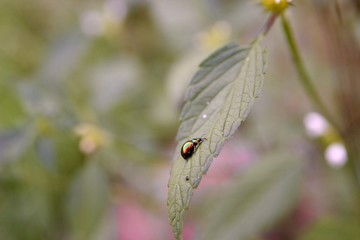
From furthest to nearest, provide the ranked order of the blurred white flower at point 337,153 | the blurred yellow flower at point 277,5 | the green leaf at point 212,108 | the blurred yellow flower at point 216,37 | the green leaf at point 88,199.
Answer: the blurred yellow flower at point 216,37 → the green leaf at point 88,199 → the blurred white flower at point 337,153 → the blurred yellow flower at point 277,5 → the green leaf at point 212,108

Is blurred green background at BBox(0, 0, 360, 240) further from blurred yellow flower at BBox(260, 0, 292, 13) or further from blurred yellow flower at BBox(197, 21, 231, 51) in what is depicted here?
blurred yellow flower at BBox(260, 0, 292, 13)

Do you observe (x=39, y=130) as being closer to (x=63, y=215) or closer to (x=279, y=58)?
(x=63, y=215)

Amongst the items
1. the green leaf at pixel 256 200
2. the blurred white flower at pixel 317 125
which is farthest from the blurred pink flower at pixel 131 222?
the blurred white flower at pixel 317 125

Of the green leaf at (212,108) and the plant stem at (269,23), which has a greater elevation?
the plant stem at (269,23)

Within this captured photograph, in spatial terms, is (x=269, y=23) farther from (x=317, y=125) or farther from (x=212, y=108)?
(x=317, y=125)

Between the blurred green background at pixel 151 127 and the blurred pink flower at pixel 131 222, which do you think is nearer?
the blurred green background at pixel 151 127

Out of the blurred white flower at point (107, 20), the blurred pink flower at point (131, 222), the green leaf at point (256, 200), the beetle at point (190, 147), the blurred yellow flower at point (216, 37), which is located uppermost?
the blurred white flower at point (107, 20)

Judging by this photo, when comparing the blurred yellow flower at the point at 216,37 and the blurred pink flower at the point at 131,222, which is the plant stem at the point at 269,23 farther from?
the blurred pink flower at the point at 131,222

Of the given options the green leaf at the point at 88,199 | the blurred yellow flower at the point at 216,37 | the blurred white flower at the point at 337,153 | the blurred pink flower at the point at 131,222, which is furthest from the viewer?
the blurred pink flower at the point at 131,222

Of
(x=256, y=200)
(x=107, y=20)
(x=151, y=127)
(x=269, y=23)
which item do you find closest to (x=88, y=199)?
(x=256, y=200)
